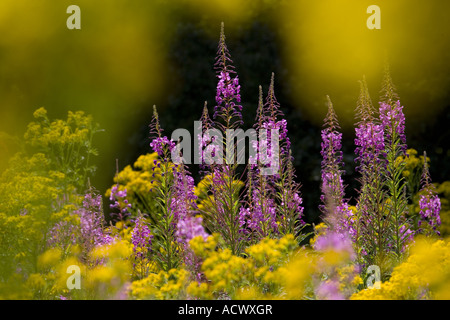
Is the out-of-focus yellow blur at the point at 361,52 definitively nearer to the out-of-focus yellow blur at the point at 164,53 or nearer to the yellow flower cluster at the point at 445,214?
the out-of-focus yellow blur at the point at 164,53

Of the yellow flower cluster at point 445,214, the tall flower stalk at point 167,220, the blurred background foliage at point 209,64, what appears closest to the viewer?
the tall flower stalk at point 167,220

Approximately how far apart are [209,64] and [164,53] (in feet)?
2.00

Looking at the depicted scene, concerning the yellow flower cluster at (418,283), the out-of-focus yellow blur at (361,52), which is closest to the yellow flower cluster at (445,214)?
the out-of-focus yellow blur at (361,52)

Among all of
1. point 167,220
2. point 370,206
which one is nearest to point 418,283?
point 370,206

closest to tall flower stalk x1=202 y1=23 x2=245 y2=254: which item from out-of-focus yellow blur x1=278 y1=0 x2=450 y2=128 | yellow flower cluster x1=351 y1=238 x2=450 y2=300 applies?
yellow flower cluster x1=351 y1=238 x2=450 y2=300

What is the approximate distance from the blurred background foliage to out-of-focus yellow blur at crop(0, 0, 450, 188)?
0.04 ft

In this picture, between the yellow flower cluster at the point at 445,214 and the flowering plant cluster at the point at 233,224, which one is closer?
the flowering plant cluster at the point at 233,224

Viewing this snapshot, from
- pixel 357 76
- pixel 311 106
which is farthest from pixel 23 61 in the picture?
pixel 357 76

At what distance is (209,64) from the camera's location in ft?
21.7

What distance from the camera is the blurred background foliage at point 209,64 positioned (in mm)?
6133

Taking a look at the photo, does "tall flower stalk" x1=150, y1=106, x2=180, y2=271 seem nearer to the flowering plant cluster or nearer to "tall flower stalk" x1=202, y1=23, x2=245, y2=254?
the flowering plant cluster

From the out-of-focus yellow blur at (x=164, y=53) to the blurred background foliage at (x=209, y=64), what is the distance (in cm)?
1

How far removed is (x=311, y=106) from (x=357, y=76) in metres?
0.64

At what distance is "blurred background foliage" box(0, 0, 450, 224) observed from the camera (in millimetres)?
6133
